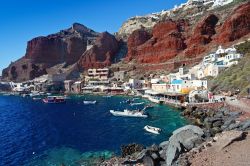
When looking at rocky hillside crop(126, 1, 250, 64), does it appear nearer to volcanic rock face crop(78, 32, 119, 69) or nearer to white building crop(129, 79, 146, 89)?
volcanic rock face crop(78, 32, 119, 69)

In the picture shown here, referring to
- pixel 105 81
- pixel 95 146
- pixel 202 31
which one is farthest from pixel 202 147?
pixel 105 81

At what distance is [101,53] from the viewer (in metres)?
182

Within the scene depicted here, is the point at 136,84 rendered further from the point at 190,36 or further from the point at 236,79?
the point at 236,79

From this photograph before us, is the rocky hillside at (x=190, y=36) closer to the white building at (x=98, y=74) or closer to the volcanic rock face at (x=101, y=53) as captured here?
the white building at (x=98, y=74)

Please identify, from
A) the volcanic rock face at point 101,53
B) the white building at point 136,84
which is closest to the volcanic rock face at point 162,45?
the volcanic rock face at point 101,53

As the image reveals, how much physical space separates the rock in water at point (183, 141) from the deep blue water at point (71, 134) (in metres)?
11.3

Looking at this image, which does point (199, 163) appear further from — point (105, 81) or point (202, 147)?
point (105, 81)

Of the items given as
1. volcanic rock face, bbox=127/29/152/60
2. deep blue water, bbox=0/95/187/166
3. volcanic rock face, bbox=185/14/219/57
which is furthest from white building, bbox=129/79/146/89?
deep blue water, bbox=0/95/187/166

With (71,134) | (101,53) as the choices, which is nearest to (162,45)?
(101,53)

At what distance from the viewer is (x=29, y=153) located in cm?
4878

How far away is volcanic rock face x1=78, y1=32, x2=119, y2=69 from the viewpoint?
177488 mm

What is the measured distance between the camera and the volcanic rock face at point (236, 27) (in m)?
128

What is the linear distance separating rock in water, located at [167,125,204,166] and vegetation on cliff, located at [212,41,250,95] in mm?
34348

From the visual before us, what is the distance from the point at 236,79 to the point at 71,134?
38529 mm
